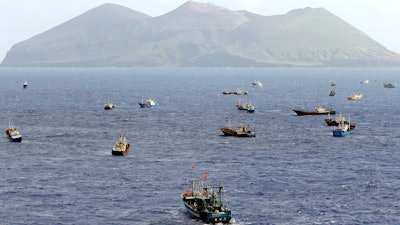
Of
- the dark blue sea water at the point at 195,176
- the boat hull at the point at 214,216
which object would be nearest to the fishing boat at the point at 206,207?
the boat hull at the point at 214,216

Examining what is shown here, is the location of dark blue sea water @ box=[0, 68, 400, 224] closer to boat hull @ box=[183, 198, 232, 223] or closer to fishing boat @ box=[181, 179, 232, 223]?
fishing boat @ box=[181, 179, 232, 223]

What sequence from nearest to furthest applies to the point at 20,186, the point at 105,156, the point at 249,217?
1. the point at 249,217
2. the point at 20,186
3. the point at 105,156

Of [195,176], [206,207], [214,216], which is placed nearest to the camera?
[214,216]

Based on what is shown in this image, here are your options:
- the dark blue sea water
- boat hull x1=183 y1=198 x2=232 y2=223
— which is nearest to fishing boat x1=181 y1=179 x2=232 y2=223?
boat hull x1=183 y1=198 x2=232 y2=223

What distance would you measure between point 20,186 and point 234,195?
125ft

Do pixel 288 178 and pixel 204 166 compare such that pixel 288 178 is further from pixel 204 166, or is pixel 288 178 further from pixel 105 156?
pixel 105 156

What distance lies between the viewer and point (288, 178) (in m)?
146

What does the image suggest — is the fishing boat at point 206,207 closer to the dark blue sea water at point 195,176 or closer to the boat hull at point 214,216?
the boat hull at point 214,216

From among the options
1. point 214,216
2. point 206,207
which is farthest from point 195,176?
point 214,216

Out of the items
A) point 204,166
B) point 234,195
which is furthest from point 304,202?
point 204,166

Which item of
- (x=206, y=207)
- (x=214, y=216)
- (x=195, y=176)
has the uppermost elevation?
(x=195, y=176)

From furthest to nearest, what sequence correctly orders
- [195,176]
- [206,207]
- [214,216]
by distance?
[195,176], [206,207], [214,216]

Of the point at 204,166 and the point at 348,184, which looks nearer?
the point at 348,184

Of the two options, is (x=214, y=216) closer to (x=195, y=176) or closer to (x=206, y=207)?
(x=206, y=207)
